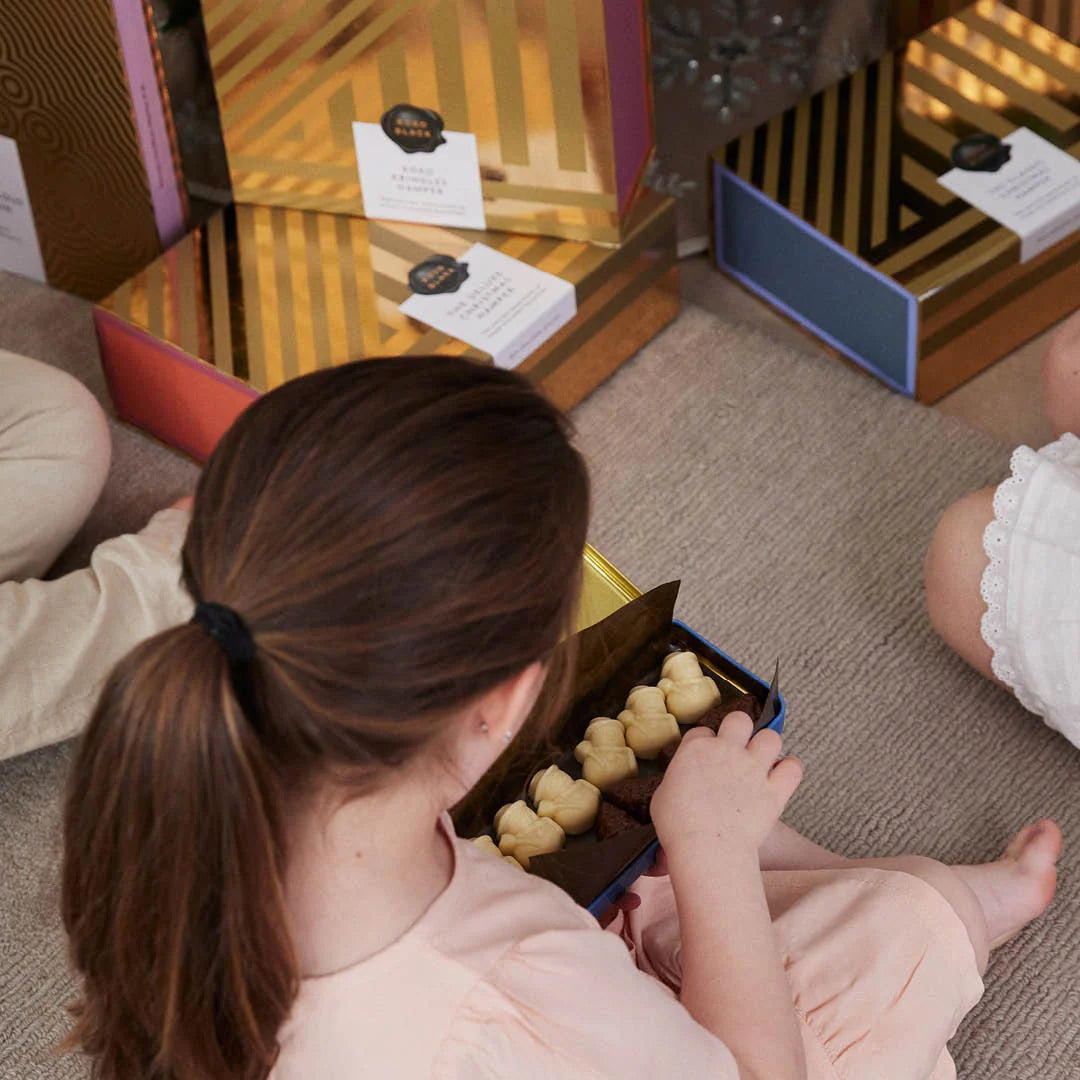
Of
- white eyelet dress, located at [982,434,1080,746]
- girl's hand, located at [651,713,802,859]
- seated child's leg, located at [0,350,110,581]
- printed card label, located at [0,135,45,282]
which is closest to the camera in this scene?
girl's hand, located at [651,713,802,859]

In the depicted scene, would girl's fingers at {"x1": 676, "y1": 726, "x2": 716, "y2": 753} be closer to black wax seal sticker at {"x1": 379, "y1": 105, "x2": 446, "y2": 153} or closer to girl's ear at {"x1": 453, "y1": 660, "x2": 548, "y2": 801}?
girl's ear at {"x1": 453, "y1": 660, "x2": 548, "y2": 801}

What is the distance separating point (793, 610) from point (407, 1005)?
70cm

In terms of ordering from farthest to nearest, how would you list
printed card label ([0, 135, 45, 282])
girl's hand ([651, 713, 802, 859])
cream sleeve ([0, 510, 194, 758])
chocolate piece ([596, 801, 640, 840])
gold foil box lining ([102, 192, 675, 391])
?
printed card label ([0, 135, 45, 282]) → gold foil box lining ([102, 192, 675, 391]) → cream sleeve ([0, 510, 194, 758]) → chocolate piece ([596, 801, 640, 840]) → girl's hand ([651, 713, 802, 859])

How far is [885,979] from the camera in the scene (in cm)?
88

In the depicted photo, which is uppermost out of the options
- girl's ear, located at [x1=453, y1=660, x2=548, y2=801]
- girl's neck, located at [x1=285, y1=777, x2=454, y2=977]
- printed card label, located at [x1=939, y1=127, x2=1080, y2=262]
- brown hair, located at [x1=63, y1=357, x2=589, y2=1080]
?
brown hair, located at [x1=63, y1=357, x2=589, y2=1080]

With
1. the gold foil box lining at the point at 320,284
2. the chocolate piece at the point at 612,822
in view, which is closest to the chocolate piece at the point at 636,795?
the chocolate piece at the point at 612,822

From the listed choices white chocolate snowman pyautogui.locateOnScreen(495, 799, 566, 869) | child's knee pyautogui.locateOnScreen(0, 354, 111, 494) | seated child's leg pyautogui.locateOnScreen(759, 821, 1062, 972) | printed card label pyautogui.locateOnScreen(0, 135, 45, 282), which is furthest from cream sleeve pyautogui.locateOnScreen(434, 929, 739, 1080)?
printed card label pyautogui.locateOnScreen(0, 135, 45, 282)

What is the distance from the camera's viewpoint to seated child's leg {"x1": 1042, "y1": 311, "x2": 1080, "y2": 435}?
1.16 meters

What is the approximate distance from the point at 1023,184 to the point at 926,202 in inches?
3.9

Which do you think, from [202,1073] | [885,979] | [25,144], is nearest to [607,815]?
[885,979]

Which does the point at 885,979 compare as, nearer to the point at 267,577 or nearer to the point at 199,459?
the point at 267,577

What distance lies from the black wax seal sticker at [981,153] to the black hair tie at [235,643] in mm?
1098

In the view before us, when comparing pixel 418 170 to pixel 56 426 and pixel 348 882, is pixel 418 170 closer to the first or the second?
pixel 56 426

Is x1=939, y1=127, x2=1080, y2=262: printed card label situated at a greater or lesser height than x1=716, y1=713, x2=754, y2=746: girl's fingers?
lesser
